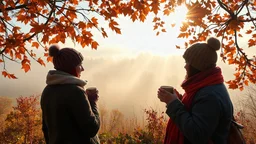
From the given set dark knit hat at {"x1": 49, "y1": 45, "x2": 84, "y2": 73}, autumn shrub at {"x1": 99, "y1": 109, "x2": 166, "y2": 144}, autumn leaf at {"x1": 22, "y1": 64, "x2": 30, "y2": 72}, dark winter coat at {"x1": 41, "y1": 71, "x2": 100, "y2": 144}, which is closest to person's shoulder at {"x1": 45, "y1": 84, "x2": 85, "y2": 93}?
dark winter coat at {"x1": 41, "y1": 71, "x2": 100, "y2": 144}

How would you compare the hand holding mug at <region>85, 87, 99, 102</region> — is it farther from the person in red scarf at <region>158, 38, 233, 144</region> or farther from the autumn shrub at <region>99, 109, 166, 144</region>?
the autumn shrub at <region>99, 109, 166, 144</region>

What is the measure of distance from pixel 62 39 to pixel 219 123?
7.84 ft

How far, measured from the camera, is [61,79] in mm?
1913

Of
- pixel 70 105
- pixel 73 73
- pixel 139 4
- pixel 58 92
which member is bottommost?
pixel 70 105

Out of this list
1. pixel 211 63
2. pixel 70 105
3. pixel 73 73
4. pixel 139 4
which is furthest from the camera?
pixel 139 4

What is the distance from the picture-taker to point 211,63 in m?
1.72

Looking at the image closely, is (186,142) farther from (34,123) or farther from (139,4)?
(34,123)

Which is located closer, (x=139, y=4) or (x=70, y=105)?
(x=70, y=105)

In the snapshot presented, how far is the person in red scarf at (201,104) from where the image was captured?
59.8 inches

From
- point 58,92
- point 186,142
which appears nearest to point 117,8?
point 58,92

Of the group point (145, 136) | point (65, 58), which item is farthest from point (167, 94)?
point (145, 136)

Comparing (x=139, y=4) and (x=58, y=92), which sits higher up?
(x=139, y=4)

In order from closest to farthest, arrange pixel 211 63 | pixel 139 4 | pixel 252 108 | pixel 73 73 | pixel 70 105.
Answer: pixel 211 63, pixel 70 105, pixel 73 73, pixel 139 4, pixel 252 108

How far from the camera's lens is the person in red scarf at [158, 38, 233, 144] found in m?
1.52
